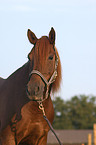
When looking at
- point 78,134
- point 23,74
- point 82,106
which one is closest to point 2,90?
point 23,74

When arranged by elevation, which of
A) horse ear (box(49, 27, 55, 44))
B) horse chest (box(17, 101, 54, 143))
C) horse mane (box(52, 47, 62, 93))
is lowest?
horse chest (box(17, 101, 54, 143))

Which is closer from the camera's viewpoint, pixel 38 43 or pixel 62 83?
pixel 38 43

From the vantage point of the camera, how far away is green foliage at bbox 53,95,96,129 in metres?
71.9

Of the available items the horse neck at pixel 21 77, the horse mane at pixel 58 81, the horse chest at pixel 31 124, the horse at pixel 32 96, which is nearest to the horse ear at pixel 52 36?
the horse at pixel 32 96

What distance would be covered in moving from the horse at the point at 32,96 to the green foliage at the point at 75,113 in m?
64.2

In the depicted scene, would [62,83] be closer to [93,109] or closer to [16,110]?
[16,110]

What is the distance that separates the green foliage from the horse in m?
64.2

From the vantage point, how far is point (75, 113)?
76.1 meters

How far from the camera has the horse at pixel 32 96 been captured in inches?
217

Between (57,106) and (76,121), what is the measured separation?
6086 millimetres

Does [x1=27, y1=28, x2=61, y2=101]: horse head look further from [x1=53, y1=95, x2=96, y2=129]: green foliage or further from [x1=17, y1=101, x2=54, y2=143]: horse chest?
[x1=53, y1=95, x2=96, y2=129]: green foliage

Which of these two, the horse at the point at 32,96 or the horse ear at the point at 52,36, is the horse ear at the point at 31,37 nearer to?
the horse at the point at 32,96

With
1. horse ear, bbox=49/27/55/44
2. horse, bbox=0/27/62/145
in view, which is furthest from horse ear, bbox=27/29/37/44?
horse ear, bbox=49/27/55/44

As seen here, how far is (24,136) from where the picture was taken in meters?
5.86
